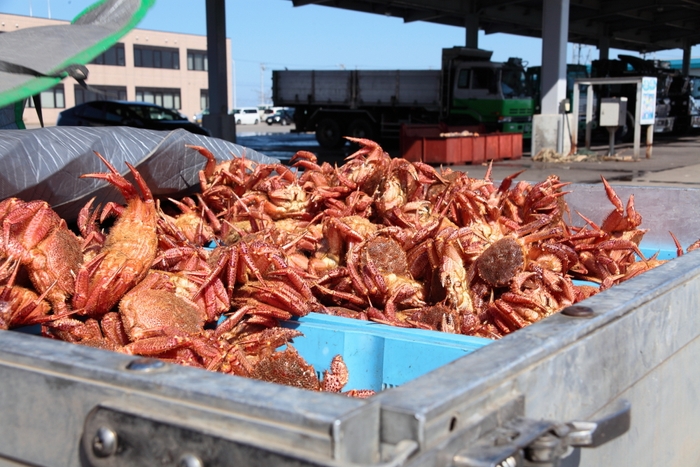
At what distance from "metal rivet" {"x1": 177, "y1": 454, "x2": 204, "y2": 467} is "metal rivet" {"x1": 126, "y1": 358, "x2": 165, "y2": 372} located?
0.16 metres

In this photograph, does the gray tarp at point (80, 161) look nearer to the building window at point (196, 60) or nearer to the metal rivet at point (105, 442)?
the metal rivet at point (105, 442)

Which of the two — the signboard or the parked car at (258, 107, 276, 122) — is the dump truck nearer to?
the signboard

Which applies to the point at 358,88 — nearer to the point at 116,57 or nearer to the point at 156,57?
the point at 116,57

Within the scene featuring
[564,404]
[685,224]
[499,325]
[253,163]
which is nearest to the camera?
[564,404]

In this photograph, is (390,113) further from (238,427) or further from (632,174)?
(238,427)

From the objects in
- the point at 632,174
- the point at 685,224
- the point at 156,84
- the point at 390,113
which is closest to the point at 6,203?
Answer: the point at 685,224

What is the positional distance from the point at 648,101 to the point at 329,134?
38.7ft

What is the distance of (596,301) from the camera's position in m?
1.57

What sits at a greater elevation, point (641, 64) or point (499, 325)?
point (641, 64)

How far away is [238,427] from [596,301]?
916mm

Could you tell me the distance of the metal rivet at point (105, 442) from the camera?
1.07 meters

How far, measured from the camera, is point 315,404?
975 millimetres

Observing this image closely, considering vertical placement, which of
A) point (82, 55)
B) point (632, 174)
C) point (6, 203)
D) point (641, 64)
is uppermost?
point (641, 64)

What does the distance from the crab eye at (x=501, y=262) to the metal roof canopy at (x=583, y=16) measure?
67.9ft
